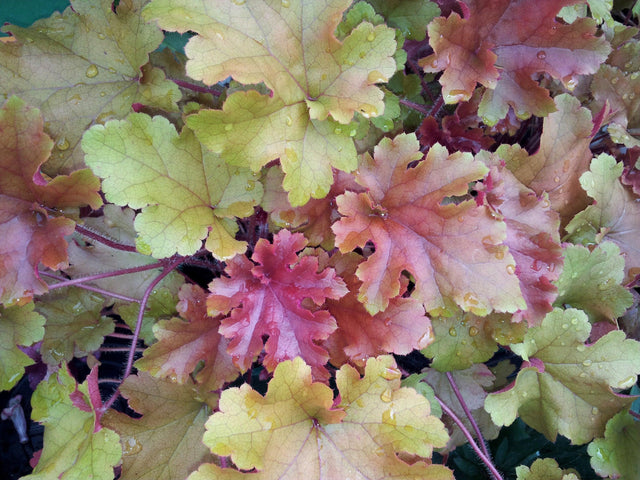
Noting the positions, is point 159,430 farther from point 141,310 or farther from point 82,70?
point 82,70

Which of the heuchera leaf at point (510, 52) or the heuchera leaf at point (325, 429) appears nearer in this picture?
the heuchera leaf at point (325, 429)

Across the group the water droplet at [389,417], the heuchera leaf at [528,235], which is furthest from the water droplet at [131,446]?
the heuchera leaf at [528,235]

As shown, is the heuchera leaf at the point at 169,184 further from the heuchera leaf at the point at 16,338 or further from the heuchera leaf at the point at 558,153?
the heuchera leaf at the point at 558,153

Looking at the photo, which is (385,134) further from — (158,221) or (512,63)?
(158,221)

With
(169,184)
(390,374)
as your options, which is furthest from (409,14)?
(390,374)

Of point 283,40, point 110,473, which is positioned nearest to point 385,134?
point 283,40

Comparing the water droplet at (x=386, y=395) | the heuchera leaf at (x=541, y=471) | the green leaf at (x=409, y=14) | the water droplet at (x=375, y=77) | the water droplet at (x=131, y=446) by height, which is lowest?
the heuchera leaf at (x=541, y=471)

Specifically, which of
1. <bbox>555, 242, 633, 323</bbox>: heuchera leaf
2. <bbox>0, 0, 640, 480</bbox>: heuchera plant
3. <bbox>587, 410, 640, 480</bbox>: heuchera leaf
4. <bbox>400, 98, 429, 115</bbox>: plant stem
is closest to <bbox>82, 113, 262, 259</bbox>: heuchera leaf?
<bbox>0, 0, 640, 480</bbox>: heuchera plant
